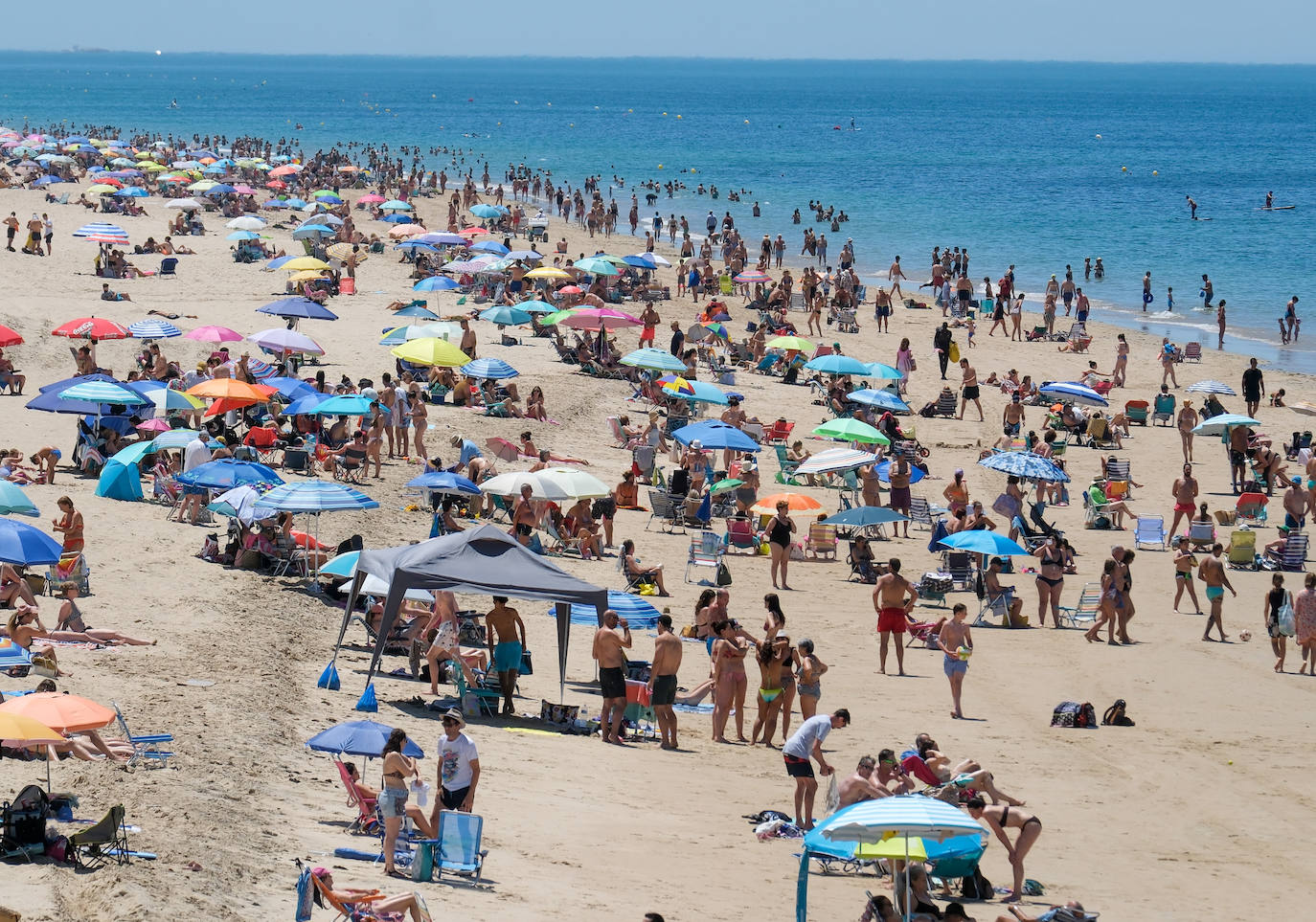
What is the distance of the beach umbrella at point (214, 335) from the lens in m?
24.0

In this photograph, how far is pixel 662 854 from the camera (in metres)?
9.35

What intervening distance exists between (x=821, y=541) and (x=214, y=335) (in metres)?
11.2

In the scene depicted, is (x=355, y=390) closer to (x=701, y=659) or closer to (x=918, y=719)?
(x=701, y=659)

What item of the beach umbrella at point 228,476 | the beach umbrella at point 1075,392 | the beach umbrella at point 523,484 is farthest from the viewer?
the beach umbrella at point 1075,392

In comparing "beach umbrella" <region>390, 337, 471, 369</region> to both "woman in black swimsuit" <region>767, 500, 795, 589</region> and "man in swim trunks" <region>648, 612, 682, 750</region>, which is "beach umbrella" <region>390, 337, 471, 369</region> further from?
"man in swim trunks" <region>648, 612, 682, 750</region>

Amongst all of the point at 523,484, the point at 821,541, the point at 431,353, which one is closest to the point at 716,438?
the point at 821,541

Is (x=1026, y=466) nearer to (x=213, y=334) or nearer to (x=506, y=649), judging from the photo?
(x=506, y=649)

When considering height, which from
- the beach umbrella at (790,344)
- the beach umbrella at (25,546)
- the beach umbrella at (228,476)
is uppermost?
the beach umbrella at (25,546)

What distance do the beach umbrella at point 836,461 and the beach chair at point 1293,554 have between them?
496cm

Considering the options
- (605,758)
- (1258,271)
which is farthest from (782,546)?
(1258,271)

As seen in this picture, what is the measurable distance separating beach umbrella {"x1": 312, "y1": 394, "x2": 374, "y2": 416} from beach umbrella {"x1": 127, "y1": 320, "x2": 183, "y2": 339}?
497cm

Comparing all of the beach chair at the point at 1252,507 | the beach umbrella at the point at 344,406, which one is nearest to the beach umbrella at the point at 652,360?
the beach umbrella at the point at 344,406

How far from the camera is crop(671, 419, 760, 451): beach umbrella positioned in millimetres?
19062

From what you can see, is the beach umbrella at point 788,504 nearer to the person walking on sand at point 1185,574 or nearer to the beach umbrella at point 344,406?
the person walking on sand at point 1185,574
